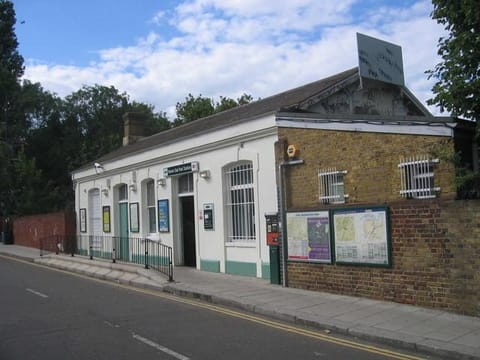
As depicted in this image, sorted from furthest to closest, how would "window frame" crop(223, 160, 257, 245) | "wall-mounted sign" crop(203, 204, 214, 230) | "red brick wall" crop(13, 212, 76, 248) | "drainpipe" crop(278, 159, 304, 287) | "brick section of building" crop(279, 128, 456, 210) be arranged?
"red brick wall" crop(13, 212, 76, 248) < "wall-mounted sign" crop(203, 204, 214, 230) < "window frame" crop(223, 160, 257, 245) < "drainpipe" crop(278, 159, 304, 287) < "brick section of building" crop(279, 128, 456, 210)

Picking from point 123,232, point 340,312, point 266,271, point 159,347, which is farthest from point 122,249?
point 159,347

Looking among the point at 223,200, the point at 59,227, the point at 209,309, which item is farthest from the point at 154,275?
the point at 59,227

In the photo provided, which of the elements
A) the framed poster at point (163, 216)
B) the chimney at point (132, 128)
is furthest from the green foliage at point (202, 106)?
the framed poster at point (163, 216)

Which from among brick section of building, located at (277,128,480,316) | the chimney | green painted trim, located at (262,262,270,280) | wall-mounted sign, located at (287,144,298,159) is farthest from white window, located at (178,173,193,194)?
the chimney

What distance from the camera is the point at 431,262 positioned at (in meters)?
9.19

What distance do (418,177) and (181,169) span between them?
895cm

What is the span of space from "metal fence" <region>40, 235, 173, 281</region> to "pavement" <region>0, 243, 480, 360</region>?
133 centimetres

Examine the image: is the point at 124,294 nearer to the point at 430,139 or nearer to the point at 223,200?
the point at 223,200

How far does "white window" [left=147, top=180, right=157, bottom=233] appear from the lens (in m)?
19.4

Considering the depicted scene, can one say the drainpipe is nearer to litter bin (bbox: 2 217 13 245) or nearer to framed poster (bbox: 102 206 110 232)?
framed poster (bbox: 102 206 110 232)

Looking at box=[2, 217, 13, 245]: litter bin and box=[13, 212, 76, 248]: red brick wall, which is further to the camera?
box=[2, 217, 13, 245]: litter bin

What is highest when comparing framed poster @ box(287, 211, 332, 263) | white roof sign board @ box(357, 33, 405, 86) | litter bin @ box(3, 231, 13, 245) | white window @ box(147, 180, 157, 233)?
white roof sign board @ box(357, 33, 405, 86)

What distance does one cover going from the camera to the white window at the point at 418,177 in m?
9.40

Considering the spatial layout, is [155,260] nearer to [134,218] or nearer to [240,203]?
[134,218]
